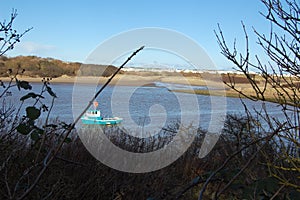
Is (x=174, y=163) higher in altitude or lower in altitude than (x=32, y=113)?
lower

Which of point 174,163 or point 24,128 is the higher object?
point 24,128

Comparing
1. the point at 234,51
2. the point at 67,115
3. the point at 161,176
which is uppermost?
the point at 234,51

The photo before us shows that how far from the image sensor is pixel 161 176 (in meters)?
4.88

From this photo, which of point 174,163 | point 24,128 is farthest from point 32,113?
point 174,163

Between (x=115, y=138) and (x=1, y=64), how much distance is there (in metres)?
3.57

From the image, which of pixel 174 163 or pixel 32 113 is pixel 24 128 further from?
pixel 174 163

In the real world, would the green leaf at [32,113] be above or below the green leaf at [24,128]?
above

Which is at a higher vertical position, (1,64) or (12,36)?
(12,36)

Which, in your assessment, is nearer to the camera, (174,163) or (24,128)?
(24,128)

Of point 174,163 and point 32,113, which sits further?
point 174,163

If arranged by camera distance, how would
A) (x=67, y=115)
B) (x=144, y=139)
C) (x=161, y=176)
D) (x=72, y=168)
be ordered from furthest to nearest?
(x=67, y=115) < (x=144, y=139) < (x=161, y=176) < (x=72, y=168)

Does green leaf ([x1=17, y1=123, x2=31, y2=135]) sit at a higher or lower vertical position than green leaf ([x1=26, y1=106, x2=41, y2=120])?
lower

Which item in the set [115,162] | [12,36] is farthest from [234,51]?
[115,162]

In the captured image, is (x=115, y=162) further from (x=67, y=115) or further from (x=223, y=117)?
(x=223, y=117)
